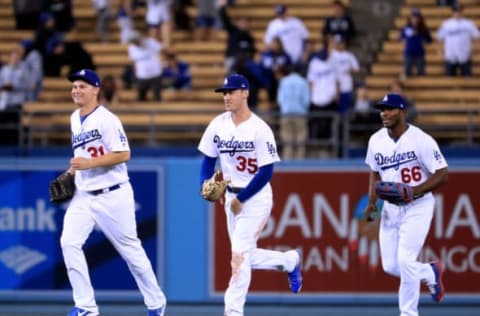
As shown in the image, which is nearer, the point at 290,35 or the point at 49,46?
the point at 290,35

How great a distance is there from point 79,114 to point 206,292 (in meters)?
4.23

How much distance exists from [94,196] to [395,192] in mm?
2944

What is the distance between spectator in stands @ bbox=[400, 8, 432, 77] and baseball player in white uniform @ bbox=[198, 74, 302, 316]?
9.34 meters

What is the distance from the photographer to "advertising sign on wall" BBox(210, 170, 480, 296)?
16500 millimetres

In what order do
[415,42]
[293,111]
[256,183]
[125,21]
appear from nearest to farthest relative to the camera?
[256,183] → [293,111] → [415,42] → [125,21]

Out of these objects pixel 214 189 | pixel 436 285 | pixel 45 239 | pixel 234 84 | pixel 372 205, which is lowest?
pixel 45 239

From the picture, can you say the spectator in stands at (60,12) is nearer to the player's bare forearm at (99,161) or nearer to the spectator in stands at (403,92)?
the spectator in stands at (403,92)

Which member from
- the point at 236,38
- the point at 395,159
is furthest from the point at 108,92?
the point at 395,159

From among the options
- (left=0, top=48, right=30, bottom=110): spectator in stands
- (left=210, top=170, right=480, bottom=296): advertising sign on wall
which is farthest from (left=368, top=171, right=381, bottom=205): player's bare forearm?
(left=0, top=48, right=30, bottom=110): spectator in stands

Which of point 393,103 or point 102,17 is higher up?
point 102,17

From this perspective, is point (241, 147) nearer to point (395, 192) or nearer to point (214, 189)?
point (214, 189)

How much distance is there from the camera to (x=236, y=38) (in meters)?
22.4

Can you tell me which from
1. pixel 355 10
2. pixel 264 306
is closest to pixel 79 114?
pixel 264 306

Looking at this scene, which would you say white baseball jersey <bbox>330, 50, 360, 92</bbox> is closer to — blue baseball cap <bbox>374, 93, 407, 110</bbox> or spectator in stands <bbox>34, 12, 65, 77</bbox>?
spectator in stands <bbox>34, 12, 65, 77</bbox>
